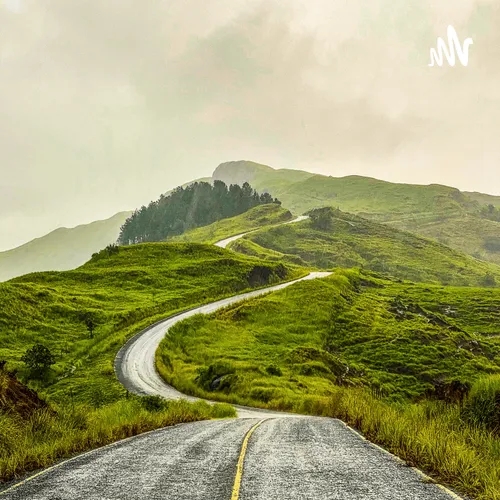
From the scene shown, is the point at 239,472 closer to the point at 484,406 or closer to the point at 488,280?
the point at 484,406

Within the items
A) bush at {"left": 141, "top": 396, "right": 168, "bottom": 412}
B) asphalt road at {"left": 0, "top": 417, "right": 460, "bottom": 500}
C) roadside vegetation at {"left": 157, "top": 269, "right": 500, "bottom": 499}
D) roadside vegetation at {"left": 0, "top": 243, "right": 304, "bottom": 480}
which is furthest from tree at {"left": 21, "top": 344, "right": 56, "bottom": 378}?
asphalt road at {"left": 0, "top": 417, "right": 460, "bottom": 500}

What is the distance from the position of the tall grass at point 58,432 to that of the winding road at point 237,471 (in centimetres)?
70

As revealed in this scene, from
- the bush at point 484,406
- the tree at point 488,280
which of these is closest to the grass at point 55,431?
the bush at point 484,406

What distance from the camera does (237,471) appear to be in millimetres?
10492

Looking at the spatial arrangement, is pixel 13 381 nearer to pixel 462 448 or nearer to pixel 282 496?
pixel 282 496

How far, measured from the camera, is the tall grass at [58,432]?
37.6 ft

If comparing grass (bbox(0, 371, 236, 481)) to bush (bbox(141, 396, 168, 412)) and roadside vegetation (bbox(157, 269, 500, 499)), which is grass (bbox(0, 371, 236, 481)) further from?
roadside vegetation (bbox(157, 269, 500, 499))

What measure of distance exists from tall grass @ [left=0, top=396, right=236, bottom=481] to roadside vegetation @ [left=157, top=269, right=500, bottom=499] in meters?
8.84

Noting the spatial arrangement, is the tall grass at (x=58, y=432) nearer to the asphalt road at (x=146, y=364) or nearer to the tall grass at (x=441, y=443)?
the tall grass at (x=441, y=443)

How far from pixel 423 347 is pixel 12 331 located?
1971 inches

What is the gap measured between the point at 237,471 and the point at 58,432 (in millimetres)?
7393

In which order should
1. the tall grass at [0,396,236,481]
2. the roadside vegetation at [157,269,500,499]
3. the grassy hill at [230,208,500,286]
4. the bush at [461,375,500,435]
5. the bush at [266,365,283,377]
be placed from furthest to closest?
the grassy hill at [230,208,500,286] → the bush at [266,365,283,377] → the bush at [461,375,500,435] → the roadside vegetation at [157,269,500,499] → the tall grass at [0,396,236,481]

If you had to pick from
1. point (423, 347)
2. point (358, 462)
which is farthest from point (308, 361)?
point (358, 462)

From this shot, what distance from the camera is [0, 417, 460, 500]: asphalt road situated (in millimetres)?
8867
